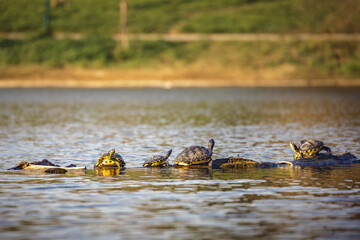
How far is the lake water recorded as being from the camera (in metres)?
12.3

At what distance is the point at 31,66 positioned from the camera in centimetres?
7756

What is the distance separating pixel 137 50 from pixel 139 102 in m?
27.6

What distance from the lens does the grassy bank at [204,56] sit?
7325 cm

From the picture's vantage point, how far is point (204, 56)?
76125 mm

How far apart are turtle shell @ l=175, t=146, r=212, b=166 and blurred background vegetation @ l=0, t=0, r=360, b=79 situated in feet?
175

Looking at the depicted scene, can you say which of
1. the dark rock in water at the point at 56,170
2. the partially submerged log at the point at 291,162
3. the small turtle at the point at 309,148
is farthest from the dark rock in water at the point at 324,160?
the dark rock in water at the point at 56,170

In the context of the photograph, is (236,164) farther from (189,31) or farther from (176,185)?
(189,31)

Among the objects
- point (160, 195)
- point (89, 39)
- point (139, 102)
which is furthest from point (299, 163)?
point (89, 39)

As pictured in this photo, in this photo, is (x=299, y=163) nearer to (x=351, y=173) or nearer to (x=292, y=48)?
(x=351, y=173)

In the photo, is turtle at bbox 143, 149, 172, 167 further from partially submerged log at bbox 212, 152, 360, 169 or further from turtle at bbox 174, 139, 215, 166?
partially submerged log at bbox 212, 152, 360, 169

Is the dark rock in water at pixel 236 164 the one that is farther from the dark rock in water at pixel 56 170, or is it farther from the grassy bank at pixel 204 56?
the grassy bank at pixel 204 56

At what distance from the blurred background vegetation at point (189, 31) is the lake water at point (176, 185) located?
34.9m

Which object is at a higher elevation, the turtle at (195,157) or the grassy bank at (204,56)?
the grassy bank at (204,56)

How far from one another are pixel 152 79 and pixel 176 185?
189 ft
